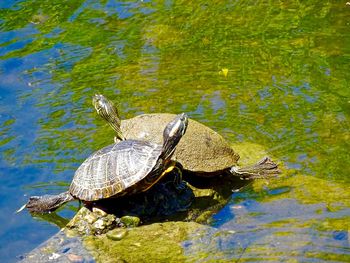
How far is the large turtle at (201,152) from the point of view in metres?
5.23

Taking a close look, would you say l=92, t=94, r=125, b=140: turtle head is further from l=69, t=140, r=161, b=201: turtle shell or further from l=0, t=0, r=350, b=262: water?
l=69, t=140, r=161, b=201: turtle shell

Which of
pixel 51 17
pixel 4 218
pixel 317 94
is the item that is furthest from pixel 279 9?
pixel 4 218

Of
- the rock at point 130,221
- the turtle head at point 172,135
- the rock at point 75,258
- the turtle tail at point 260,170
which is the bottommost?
the rock at point 75,258

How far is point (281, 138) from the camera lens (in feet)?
19.7

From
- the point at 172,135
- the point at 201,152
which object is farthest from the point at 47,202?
the point at 201,152

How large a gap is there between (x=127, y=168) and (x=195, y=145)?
661 millimetres

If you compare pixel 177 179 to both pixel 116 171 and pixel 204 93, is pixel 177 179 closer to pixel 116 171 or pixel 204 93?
pixel 116 171

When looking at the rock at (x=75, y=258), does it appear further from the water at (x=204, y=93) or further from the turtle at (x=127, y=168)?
the water at (x=204, y=93)

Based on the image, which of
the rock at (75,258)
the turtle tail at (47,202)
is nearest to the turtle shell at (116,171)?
the turtle tail at (47,202)

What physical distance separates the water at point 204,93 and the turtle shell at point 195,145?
320 mm

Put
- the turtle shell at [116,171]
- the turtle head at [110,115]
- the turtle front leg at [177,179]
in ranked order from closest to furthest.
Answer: the turtle shell at [116,171]
the turtle front leg at [177,179]
the turtle head at [110,115]

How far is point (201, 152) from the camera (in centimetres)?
528

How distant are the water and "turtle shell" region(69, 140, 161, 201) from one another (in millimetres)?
552

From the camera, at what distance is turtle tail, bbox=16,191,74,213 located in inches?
207
